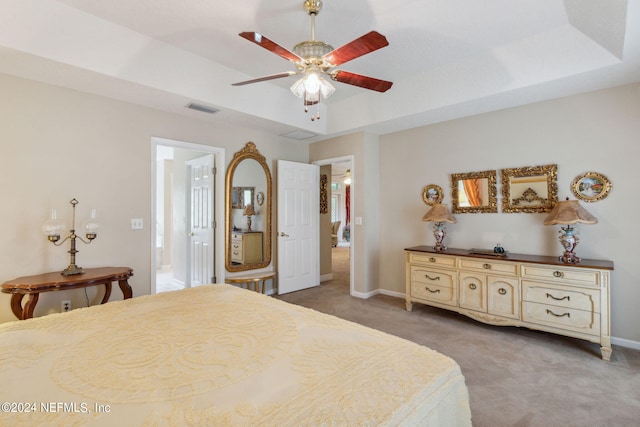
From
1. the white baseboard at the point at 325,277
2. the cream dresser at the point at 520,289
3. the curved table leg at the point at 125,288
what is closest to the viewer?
the cream dresser at the point at 520,289

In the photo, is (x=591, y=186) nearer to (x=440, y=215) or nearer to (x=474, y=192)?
(x=474, y=192)

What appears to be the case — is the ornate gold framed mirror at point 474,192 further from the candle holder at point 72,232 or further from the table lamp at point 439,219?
the candle holder at point 72,232

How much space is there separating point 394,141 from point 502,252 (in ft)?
7.04

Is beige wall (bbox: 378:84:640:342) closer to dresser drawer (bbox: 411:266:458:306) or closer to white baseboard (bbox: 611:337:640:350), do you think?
white baseboard (bbox: 611:337:640:350)

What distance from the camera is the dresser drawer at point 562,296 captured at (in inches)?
103

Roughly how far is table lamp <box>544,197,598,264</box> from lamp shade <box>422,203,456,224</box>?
100cm

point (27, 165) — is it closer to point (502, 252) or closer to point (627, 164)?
point (502, 252)

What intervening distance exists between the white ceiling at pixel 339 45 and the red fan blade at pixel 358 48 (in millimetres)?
628

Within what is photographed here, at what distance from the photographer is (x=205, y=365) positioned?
1.10 meters

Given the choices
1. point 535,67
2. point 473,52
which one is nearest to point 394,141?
point 473,52

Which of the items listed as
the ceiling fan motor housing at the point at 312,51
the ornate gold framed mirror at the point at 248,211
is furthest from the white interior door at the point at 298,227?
the ceiling fan motor housing at the point at 312,51

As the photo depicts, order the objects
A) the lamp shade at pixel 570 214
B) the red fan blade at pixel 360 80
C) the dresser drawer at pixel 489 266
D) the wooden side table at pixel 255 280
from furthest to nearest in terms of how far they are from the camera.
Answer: the wooden side table at pixel 255 280, the dresser drawer at pixel 489 266, the lamp shade at pixel 570 214, the red fan blade at pixel 360 80

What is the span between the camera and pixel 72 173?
2.95m

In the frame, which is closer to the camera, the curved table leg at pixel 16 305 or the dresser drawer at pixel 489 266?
the curved table leg at pixel 16 305
